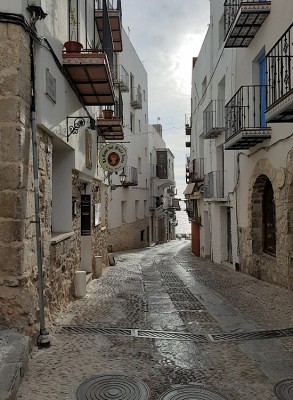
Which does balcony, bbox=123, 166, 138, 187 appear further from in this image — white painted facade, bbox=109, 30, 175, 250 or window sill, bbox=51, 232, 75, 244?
window sill, bbox=51, 232, 75, 244

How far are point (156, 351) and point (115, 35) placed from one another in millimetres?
10183

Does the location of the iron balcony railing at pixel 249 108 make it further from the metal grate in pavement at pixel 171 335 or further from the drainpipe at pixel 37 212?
the drainpipe at pixel 37 212

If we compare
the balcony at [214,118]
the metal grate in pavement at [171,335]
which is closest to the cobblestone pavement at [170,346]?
the metal grate in pavement at [171,335]

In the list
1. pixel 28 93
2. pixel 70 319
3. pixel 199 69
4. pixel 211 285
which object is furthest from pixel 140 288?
pixel 199 69

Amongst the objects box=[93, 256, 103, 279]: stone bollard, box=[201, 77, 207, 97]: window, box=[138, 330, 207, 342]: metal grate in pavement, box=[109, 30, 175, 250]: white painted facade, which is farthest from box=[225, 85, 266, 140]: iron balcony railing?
box=[109, 30, 175, 250]: white painted facade

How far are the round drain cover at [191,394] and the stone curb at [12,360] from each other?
1.32 metres

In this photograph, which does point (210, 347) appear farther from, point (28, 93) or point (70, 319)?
point (28, 93)

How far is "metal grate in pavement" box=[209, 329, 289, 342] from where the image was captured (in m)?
5.20

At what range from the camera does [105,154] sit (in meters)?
10.8

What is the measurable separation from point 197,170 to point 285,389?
1696 cm

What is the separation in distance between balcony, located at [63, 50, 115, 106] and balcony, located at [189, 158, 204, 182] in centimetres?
1205

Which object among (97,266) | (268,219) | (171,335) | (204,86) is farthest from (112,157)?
(204,86)

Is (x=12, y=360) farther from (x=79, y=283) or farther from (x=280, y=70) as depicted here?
(x=280, y=70)

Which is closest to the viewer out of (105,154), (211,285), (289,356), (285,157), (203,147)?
(289,356)
